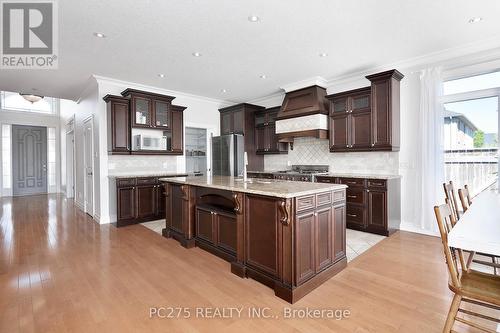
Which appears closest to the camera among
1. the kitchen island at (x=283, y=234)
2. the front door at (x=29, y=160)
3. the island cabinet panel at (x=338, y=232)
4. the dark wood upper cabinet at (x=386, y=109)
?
the kitchen island at (x=283, y=234)

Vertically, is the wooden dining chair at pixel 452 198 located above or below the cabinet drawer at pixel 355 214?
above

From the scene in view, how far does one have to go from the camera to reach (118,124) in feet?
15.6

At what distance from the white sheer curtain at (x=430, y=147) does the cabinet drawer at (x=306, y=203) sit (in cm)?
264

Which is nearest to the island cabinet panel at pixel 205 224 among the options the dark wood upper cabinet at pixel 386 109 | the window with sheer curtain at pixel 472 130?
the dark wood upper cabinet at pixel 386 109

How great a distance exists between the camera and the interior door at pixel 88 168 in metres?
5.32

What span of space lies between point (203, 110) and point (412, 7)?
491 cm

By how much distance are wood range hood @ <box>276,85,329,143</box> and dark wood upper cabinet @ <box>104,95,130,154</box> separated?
3068 millimetres

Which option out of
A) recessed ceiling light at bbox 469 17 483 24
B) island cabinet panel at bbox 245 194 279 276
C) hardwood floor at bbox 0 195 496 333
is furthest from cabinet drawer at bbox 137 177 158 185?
recessed ceiling light at bbox 469 17 483 24

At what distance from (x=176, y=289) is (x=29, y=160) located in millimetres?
9354

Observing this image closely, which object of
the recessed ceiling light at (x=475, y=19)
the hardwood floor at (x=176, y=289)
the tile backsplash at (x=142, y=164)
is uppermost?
the recessed ceiling light at (x=475, y=19)

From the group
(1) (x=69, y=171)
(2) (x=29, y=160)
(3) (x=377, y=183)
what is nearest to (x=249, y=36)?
(3) (x=377, y=183)

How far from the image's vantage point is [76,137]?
21.6 ft

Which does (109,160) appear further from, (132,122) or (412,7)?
(412,7)

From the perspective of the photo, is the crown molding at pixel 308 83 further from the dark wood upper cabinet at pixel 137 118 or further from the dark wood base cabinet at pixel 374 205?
the dark wood upper cabinet at pixel 137 118
